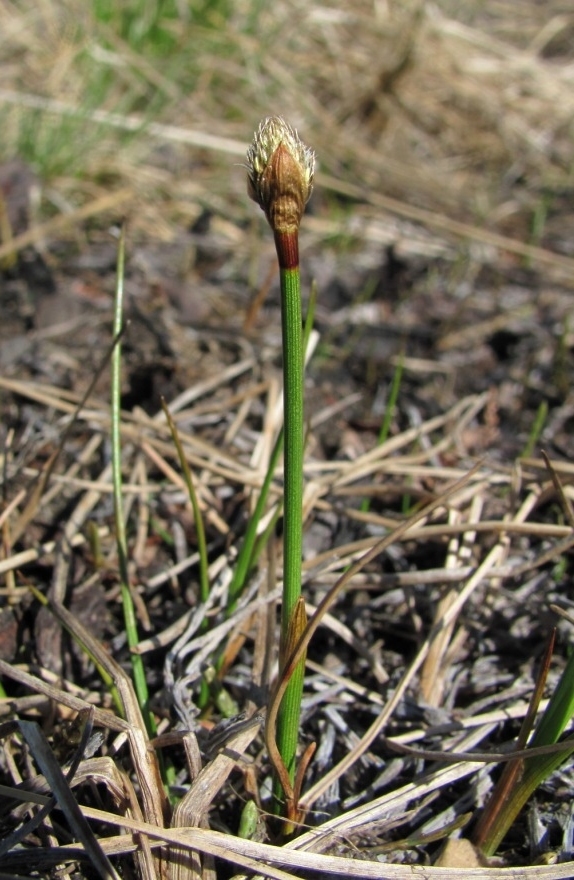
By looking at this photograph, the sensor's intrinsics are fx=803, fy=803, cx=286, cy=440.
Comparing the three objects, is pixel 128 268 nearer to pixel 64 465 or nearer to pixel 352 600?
pixel 64 465

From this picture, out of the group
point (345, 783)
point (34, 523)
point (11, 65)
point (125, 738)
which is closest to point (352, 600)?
point (345, 783)

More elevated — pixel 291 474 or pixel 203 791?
pixel 291 474

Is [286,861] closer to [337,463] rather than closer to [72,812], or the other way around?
[72,812]

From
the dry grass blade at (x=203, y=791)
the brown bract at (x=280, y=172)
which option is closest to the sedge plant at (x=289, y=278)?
the brown bract at (x=280, y=172)

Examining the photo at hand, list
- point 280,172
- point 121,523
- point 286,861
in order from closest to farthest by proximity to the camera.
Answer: point 280,172 < point 286,861 < point 121,523

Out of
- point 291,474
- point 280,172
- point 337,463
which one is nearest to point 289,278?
point 280,172

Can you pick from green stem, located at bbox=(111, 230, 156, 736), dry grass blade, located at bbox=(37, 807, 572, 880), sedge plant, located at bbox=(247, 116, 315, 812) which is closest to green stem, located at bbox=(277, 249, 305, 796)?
sedge plant, located at bbox=(247, 116, 315, 812)

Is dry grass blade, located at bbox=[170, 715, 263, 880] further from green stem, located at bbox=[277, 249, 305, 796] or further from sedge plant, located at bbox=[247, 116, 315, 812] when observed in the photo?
sedge plant, located at bbox=[247, 116, 315, 812]
